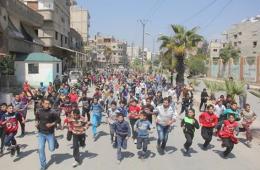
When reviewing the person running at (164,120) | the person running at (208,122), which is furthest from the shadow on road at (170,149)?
the person running at (208,122)

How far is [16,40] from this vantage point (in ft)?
106

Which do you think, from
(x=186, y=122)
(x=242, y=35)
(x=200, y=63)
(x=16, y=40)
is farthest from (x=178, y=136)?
(x=242, y=35)

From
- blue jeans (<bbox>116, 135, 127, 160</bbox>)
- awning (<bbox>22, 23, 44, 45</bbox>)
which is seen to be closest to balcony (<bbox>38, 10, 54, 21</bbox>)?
awning (<bbox>22, 23, 44, 45</bbox>)

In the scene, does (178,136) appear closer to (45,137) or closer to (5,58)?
(45,137)

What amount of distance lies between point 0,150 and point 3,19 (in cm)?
1900

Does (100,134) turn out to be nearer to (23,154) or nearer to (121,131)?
(23,154)

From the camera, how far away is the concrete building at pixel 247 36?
83875mm

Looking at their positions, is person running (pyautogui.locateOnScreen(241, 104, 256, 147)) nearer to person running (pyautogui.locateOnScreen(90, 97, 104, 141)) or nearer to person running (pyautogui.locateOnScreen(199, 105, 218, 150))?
person running (pyautogui.locateOnScreen(199, 105, 218, 150))

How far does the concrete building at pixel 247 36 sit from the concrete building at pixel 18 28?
5292 centimetres

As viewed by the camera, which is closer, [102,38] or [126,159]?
[126,159]

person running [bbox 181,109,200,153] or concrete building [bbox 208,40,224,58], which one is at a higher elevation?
concrete building [bbox 208,40,224,58]

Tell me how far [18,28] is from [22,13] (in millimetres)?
1511

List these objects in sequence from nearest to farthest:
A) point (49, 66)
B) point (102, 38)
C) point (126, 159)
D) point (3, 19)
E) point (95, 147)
→ point (126, 159)
point (95, 147)
point (3, 19)
point (49, 66)
point (102, 38)

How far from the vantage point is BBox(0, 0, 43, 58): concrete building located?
27.7 metres
